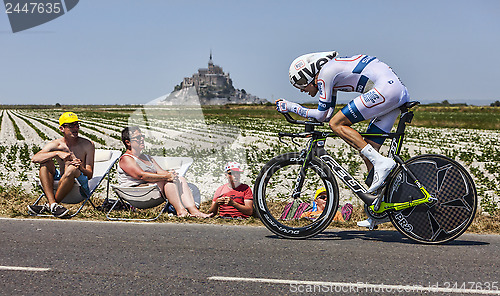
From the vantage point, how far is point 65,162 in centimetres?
773

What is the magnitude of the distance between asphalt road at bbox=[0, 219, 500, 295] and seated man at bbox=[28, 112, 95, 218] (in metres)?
0.97

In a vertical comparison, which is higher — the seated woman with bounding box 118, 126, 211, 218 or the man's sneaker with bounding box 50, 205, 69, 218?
the seated woman with bounding box 118, 126, 211, 218

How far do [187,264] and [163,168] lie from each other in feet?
11.2

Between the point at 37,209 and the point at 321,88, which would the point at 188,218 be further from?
the point at 321,88

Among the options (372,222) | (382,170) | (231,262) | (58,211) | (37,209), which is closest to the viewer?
(231,262)

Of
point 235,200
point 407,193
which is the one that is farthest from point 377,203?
point 235,200

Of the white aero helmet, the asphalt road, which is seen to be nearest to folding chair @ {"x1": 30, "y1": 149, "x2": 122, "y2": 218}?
the asphalt road

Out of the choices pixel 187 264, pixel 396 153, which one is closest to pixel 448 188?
pixel 396 153

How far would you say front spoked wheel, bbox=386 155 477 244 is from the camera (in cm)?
566

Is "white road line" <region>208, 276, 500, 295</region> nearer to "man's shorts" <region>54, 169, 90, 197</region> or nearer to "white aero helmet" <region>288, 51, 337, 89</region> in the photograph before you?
"white aero helmet" <region>288, 51, 337, 89</region>

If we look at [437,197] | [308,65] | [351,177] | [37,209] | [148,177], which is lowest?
[37,209]

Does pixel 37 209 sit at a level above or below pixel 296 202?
below

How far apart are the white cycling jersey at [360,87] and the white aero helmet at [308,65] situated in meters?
0.15

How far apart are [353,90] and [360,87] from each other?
77mm
